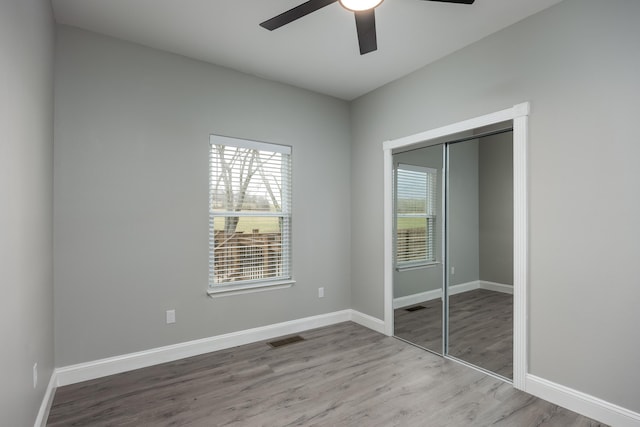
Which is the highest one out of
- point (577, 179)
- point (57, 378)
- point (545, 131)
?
point (545, 131)

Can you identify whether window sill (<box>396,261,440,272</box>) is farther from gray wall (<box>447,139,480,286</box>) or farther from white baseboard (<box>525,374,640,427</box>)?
white baseboard (<box>525,374,640,427</box>)

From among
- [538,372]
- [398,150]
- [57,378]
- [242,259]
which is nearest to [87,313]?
[57,378]

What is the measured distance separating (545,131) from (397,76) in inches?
65.5

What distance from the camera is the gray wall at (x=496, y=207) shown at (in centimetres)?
267

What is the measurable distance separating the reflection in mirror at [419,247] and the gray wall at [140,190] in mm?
1202

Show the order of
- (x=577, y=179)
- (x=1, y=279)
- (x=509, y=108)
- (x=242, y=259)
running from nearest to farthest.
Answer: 1. (x=1, y=279)
2. (x=577, y=179)
3. (x=509, y=108)
4. (x=242, y=259)

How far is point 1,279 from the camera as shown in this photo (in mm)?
1331

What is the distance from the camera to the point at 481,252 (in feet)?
9.65

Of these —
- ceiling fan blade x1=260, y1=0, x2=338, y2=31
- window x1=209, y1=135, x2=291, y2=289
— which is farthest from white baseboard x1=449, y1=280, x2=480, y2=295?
ceiling fan blade x1=260, y1=0, x2=338, y2=31

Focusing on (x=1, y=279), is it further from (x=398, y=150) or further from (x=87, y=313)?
(x=398, y=150)

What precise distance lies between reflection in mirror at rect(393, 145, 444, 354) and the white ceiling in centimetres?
100

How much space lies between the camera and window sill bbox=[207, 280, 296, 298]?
3270 millimetres

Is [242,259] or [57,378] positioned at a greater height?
[242,259]

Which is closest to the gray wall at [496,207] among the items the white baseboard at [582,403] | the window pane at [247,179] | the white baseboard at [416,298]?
the white baseboard at [416,298]
